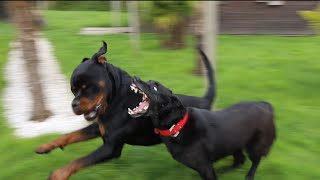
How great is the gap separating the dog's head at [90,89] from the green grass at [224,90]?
0.75 metres

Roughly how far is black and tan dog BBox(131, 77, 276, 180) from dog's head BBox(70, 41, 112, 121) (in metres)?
0.28

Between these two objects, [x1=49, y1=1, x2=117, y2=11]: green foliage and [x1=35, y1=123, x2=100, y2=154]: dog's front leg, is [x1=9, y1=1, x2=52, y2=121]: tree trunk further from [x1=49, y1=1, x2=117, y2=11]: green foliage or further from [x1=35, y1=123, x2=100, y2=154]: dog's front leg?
[x1=49, y1=1, x2=117, y2=11]: green foliage

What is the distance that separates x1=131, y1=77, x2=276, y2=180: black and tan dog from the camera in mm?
4219

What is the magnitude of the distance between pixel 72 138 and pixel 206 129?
1370 mm

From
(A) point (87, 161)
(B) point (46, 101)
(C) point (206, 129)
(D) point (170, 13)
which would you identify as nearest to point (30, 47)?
(B) point (46, 101)

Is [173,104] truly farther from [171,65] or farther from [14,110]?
[171,65]

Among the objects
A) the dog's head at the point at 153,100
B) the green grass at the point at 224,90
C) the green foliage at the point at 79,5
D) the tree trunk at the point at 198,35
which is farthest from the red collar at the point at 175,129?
the green foliage at the point at 79,5

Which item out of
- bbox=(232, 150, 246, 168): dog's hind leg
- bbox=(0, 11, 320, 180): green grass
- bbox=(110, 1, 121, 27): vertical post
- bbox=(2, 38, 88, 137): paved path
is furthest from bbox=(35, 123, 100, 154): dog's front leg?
bbox=(110, 1, 121, 27): vertical post

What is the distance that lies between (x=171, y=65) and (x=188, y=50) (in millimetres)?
1668

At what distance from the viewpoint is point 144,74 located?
8359 millimetres

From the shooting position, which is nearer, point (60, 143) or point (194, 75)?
point (60, 143)

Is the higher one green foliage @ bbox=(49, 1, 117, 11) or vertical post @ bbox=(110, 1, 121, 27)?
vertical post @ bbox=(110, 1, 121, 27)

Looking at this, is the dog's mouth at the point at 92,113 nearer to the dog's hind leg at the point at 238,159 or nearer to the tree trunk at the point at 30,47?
the dog's hind leg at the point at 238,159

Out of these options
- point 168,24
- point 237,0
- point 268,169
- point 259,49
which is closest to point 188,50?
point 168,24
